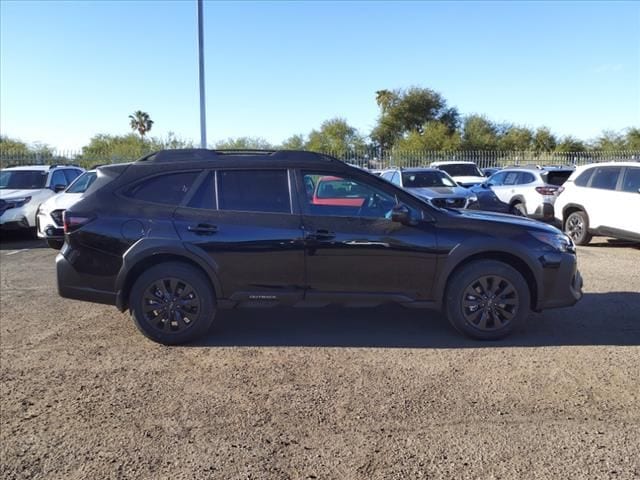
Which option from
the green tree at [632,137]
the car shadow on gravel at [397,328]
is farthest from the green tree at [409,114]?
the car shadow on gravel at [397,328]

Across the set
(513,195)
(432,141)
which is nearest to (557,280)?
(513,195)

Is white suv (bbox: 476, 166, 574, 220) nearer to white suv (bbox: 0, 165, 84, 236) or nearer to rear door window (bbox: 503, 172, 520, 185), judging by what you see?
rear door window (bbox: 503, 172, 520, 185)

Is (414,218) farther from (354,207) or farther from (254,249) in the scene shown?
(254,249)

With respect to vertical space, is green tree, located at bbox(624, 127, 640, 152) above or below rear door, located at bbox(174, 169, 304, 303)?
above

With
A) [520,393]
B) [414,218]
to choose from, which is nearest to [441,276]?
[414,218]

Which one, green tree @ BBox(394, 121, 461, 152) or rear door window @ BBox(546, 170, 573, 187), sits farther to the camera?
green tree @ BBox(394, 121, 461, 152)

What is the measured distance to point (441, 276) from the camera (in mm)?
5172

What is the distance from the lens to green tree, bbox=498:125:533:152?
5030 centimetres

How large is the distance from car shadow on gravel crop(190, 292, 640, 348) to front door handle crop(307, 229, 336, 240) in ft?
3.36

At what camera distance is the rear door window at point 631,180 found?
415 inches

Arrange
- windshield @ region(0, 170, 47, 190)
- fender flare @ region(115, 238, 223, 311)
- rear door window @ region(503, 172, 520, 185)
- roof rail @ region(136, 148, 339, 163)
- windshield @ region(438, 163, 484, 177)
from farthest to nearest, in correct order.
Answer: windshield @ region(438, 163, 484, 177) → rear door window @ region(503, 172, 520, 185) → windshield @ region(0, 170, 47, 190) → roof rail @ region(136, 148, 339, 163) → fender flare @ region(115, 238, 223, 311)

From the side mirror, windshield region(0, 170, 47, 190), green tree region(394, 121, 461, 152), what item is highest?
green tree region(394, 121, 461, 152)

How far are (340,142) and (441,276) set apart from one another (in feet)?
148

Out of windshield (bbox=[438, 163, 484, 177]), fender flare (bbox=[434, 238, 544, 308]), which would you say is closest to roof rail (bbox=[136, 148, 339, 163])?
fender flare (bbox=[434, 238, 544, 308])
